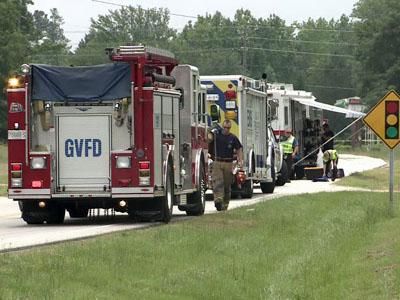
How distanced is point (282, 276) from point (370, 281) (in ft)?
4.05

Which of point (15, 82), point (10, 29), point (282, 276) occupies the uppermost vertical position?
point (10, 29)

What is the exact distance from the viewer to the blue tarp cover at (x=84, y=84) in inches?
863

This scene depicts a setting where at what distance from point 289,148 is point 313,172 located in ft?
8.65

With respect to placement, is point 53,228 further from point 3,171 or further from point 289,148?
point 3,171

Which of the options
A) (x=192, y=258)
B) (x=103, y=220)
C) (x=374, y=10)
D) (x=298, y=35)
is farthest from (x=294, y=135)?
(x=298, y=35)

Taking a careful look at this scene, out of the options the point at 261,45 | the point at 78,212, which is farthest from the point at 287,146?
the point at 261,45

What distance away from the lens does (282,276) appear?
46.3ft

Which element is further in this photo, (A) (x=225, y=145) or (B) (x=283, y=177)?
(B) (x=283, y=177)

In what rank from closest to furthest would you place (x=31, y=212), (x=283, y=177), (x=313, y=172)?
(x=31, y=212)
(x=283, y=177)
(x=313, y=172)

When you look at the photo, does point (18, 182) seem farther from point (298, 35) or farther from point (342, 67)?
point (298, 35)

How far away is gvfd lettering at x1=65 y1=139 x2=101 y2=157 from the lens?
21.9m

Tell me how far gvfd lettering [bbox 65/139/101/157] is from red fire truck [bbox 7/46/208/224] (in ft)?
0.06

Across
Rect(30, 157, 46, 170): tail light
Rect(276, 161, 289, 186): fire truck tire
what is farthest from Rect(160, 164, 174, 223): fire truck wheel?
Rect(276, 161, 289, 186): fire truck tire

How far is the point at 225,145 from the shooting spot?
25.3 meters
